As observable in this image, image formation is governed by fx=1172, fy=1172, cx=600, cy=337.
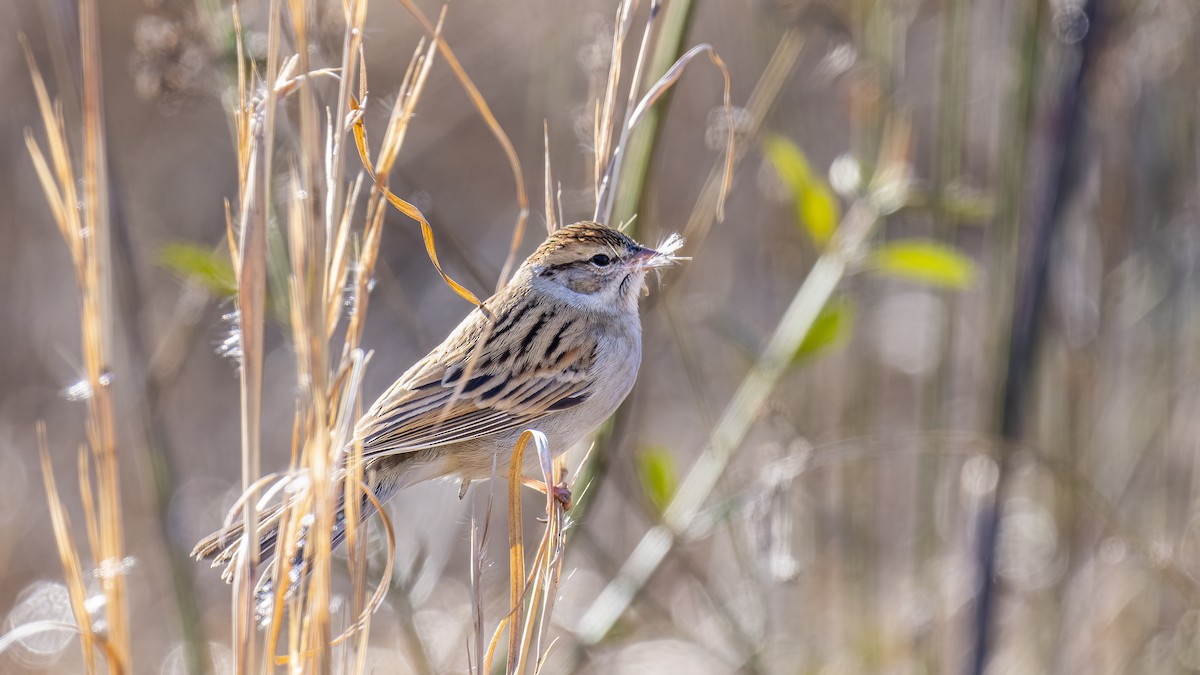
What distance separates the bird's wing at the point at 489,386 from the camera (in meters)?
2.76

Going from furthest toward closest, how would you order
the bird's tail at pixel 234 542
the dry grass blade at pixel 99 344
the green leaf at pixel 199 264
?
1. the green leaf at pixel 199 264
2. the bird's tail at pixel 234 542
3. the dry grass blade at pixel 99 344

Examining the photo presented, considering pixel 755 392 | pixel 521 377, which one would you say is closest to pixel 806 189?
pixel 755 392

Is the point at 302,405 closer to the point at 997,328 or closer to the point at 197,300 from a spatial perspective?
the point at 197,300

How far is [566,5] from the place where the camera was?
4121mm

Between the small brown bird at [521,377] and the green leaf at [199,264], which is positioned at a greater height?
the green leaf at [199,264]

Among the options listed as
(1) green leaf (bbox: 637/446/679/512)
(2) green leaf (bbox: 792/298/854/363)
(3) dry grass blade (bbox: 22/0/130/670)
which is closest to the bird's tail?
(3) dry grass blade (bbox: 22/0/130/670)

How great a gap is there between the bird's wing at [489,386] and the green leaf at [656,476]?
23 cm

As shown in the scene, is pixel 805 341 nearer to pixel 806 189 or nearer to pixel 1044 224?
pixel 806 189

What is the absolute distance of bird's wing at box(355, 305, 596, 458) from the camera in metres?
2.76

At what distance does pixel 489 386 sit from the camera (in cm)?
296

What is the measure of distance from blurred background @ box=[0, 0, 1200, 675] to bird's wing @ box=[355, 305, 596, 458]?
0.87 feet

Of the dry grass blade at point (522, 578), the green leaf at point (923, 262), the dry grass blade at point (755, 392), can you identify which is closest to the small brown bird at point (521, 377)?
the dry grass blade at point (755, 392)

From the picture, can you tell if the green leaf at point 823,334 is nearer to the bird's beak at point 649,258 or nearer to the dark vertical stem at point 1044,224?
the bird's beak at point 649,258

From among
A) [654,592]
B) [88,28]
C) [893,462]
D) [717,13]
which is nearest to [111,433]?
[88,28]
